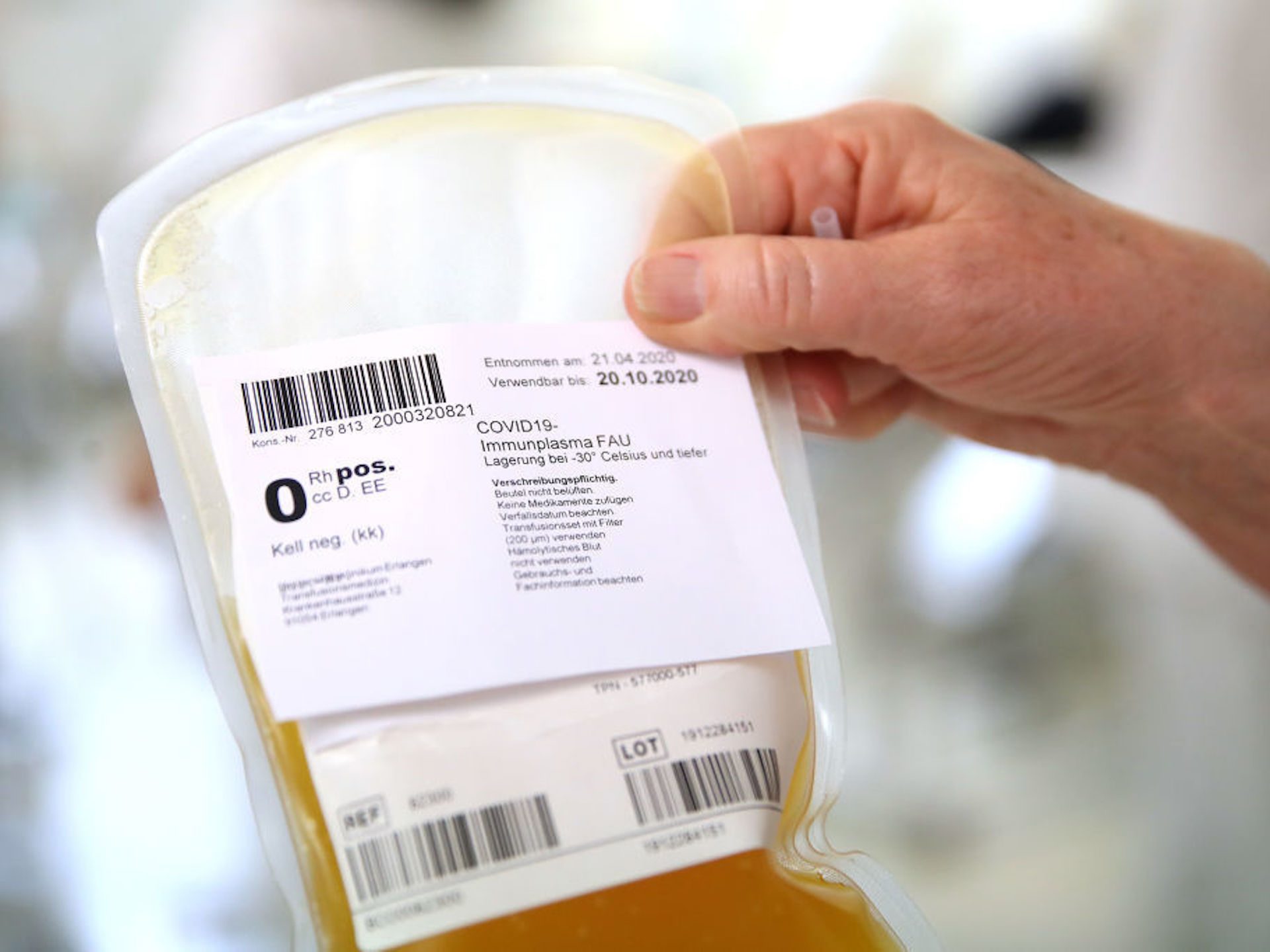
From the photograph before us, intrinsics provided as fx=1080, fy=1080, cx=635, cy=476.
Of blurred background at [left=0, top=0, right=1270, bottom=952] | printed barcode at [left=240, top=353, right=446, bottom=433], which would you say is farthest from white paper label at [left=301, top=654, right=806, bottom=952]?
blurred background at [left=0, top=0, right=1270, bottom=952]

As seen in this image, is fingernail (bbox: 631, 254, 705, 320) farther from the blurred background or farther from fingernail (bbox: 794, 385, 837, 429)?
the blurred background

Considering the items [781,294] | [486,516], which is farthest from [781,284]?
[486,516]

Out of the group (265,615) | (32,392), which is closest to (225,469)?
(265,615)

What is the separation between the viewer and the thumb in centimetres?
44

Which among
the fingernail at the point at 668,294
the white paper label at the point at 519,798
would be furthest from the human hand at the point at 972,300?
the white paper label at the point at 519,798

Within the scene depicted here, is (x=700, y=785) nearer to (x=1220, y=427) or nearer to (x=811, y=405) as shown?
(x=811, y=405)

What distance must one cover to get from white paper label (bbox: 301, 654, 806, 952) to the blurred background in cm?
29

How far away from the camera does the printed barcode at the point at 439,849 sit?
0.36 m

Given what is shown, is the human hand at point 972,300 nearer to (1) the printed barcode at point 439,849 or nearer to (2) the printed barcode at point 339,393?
(2) the printed barcode at point 339,393

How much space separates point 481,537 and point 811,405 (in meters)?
0.22

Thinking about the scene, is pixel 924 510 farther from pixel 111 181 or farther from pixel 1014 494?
pixel 111 181

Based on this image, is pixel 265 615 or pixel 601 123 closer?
pixel 265 615

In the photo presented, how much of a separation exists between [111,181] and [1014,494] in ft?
2.89

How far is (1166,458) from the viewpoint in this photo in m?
0.68
